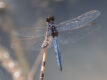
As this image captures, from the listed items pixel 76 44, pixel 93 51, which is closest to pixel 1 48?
pixel 76 44

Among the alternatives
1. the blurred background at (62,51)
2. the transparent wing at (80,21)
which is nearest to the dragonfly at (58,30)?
the transparent wing at (80,21)

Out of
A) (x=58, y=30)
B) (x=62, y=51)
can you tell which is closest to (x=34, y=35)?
(x=58, y=30)

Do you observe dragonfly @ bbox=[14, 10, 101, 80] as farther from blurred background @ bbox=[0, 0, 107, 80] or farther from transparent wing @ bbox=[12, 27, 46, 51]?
blurred background @ bbox=[0, 0, 107, 80]

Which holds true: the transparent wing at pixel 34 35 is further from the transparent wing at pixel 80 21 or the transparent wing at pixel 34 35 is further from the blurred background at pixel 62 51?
the blurred background at pixel 62 51

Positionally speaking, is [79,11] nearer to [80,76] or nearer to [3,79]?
[80,76]

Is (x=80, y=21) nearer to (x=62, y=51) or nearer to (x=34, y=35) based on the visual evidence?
(x=34, y=35)
